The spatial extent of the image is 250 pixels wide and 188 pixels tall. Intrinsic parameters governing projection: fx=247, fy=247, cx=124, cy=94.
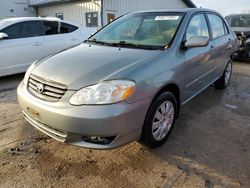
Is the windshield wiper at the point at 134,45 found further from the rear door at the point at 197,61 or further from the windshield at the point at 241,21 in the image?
the windshield at the point at 241,21

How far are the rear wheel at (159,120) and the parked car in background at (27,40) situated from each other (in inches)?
164

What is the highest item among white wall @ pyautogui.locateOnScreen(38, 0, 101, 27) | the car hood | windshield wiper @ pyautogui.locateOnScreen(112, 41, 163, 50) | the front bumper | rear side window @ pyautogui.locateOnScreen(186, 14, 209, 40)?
white wall @ pyautogui.locateOnScreen(38, 0, 101, 27)

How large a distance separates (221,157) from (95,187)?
145cm

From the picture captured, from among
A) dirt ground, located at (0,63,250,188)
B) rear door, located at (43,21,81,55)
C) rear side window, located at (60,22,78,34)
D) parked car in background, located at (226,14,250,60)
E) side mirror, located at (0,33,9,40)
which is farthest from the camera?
parked car in background, located at (226,14,250,60)

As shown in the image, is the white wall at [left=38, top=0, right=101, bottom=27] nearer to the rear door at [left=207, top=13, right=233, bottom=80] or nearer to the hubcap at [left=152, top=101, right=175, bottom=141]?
the rear door at [left=207, top=13, right=233, bottom=80]

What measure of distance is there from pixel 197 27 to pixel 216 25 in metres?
0.98

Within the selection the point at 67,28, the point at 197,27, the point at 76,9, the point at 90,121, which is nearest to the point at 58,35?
the point at 67,28

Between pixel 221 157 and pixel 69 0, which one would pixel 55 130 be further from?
pixel 69 0

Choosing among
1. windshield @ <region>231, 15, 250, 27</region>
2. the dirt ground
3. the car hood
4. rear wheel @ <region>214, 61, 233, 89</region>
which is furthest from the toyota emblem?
windshield @ <region>231, 15, 250, 27</region>

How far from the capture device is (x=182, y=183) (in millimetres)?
2359

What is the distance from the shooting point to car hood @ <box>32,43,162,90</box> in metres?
2.41

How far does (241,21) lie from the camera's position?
31.0 feet

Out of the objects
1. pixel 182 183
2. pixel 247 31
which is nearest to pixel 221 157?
pixel 182 183

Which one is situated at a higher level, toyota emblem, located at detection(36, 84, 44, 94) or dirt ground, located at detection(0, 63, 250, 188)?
toyota emblem, located at detection(36, 84, 44, 94)
